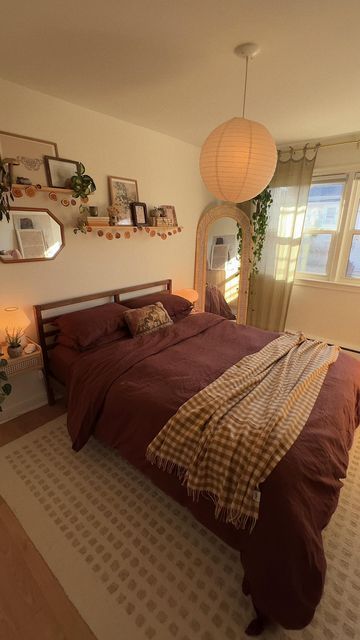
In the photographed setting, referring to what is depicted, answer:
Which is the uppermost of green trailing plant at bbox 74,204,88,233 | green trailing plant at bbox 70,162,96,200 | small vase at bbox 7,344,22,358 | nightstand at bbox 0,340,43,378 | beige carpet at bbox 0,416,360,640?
green trailing plant at bbox 70,162,96,200

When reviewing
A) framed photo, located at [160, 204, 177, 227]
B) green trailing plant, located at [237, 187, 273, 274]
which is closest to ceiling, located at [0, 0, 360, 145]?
framed photo, located at [160, 204, 177, 227]

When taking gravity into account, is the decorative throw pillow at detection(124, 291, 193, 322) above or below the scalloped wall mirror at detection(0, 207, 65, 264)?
below

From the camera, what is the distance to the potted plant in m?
2.09

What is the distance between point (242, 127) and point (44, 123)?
63.2 inches

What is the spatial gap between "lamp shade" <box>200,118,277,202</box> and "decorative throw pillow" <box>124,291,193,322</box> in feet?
5.11

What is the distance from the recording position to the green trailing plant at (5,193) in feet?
6.35

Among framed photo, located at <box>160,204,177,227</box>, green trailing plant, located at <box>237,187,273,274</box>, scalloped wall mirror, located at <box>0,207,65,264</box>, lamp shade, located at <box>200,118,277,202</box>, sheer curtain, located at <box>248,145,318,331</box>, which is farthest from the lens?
green trailing plant, located at <box>237,187,273,274</box>

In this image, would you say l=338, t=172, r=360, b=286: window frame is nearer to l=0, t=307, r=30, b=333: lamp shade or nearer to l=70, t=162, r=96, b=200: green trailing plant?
l=70, t=162, r=96, b=200: green trailing plant

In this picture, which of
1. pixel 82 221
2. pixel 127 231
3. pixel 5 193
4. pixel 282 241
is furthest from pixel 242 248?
pixel 5 193

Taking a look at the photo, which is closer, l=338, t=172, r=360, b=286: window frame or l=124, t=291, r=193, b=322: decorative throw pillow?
l=124, t=291, r=193, b=322: decorative throw pillow

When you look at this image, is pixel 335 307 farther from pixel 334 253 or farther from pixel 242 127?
pixel 242 127

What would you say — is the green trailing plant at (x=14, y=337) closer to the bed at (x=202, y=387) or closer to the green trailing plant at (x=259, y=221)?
the bed at (x=202, y=387)

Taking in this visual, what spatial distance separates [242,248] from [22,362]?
120 inches

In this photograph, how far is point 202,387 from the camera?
1.78m
